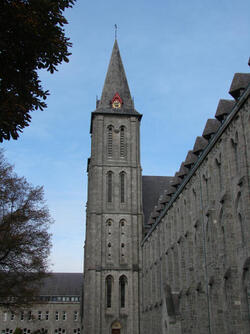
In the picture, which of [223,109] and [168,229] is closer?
[223,109]

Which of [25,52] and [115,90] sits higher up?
[115,90]

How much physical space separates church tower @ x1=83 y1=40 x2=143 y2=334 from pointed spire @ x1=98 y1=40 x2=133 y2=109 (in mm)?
139

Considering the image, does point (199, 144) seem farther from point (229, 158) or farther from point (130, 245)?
point (130, 245)

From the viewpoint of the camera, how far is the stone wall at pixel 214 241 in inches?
841

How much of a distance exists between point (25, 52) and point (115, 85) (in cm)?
5117

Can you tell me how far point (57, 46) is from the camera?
10.3m

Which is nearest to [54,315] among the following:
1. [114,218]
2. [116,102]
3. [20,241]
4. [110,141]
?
[114,218]

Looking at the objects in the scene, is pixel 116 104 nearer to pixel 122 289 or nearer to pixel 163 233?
pixel 163 233

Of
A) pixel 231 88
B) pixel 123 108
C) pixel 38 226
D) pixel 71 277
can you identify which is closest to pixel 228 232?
pixel 231 88

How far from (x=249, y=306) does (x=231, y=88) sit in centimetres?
1148

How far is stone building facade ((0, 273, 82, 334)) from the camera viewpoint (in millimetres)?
81375

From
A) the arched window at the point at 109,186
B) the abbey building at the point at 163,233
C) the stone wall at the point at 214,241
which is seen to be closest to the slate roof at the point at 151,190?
the abbey building at the point at 163,233

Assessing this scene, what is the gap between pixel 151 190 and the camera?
60125 millimetres

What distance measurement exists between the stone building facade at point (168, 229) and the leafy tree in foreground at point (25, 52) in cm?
1311
